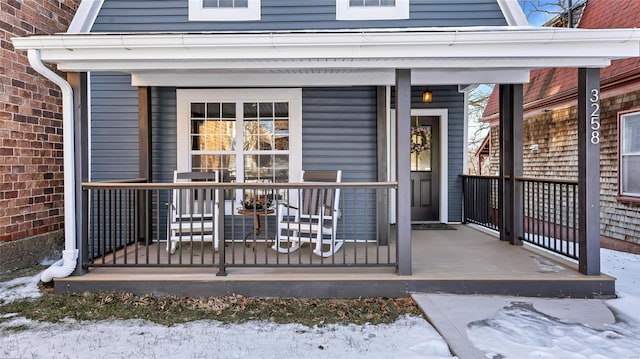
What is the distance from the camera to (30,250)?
15.6ft

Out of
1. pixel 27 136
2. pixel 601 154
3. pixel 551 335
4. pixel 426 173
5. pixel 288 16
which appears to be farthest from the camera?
pixel 426 173

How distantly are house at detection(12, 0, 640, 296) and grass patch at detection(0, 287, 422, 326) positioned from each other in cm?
12

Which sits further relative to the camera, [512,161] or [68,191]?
[512,161]

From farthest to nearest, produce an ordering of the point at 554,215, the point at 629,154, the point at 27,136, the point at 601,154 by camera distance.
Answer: the point at 601,154 < the point at 629,154 < the point at 27,136 < the point at 554,215

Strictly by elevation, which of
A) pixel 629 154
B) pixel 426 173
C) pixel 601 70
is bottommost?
pixel 426 173

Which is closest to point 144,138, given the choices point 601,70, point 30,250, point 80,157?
point 80,157

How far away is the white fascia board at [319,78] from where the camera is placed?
4.61 m

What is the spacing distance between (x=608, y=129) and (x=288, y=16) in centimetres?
527

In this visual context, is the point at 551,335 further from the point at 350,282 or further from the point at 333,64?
the point at 333,64

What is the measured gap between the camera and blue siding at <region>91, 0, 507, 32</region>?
207 inches

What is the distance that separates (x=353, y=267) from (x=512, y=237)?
2405 millimetres

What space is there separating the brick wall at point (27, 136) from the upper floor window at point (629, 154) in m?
8.04

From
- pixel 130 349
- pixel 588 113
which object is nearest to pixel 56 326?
pixel 130 349

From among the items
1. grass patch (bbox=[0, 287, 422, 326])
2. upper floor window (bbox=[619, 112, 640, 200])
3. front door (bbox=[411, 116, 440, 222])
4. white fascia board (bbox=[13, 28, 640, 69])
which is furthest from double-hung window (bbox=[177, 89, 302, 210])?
upper floor window (bbox=[619, 112, 640, 200])
